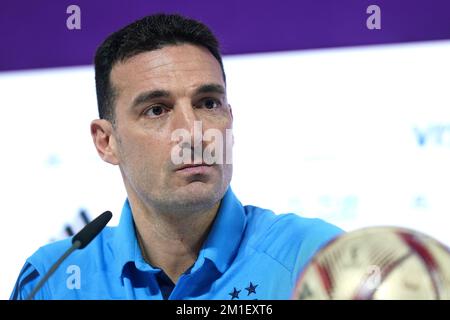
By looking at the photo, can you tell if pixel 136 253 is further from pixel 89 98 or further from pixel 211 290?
pixel 89 98

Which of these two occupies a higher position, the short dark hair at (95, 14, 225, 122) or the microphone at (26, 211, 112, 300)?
the short dark hair at (95, 14, 225, 122)

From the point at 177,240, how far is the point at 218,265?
12 cm

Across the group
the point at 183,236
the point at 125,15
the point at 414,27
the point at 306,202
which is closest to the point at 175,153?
the point at 183,236

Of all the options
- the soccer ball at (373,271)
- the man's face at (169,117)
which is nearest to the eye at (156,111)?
the man's face at (169,117)

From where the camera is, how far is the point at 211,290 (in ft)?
4.65

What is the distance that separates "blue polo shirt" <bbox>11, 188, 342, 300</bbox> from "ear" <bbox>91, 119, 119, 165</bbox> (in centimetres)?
15

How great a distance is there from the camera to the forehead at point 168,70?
4.67ft

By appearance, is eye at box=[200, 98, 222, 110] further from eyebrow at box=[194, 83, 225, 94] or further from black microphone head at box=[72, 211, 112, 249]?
black microphone head at box=[72, 211, 112, 249]

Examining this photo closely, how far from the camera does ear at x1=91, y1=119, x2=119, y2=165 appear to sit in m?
1.56

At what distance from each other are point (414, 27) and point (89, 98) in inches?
31.5

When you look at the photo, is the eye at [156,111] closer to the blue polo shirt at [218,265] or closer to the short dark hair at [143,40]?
the short dark hair at [143,40]

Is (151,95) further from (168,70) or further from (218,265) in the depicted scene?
(218,265)

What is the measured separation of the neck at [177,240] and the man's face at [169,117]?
0.05 m

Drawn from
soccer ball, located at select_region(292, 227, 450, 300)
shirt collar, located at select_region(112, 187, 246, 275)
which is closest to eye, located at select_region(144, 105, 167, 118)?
shirt collar, located at select_region(112, 187, 246, 275)
